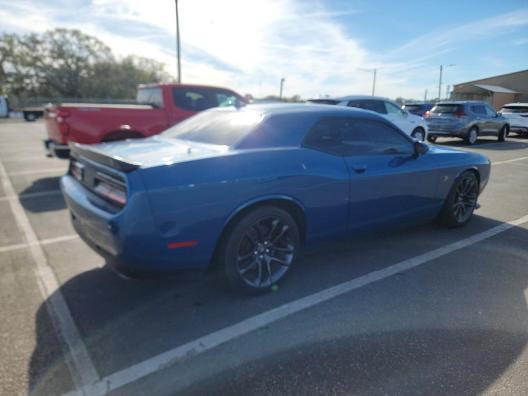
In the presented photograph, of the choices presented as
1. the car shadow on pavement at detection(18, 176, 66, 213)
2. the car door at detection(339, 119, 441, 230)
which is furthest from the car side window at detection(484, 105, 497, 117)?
the car shadow on pavement at detection(18, 176, 66, 213)

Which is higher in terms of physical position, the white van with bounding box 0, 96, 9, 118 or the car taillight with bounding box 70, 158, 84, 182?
the white van with bounding box 0, 96, 9, 118

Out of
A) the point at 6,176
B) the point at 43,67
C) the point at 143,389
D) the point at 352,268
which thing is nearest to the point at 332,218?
the point at 352,268

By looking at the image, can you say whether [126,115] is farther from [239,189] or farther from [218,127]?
[239,189]

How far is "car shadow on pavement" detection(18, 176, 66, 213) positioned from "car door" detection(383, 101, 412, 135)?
9.03 meters

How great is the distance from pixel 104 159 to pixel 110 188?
0.22 m

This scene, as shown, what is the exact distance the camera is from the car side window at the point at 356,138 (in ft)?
10.4

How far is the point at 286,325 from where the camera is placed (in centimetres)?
252

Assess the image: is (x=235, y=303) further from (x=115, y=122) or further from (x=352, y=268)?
(x=115, y=122)

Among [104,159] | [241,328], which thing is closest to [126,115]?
[104,159]

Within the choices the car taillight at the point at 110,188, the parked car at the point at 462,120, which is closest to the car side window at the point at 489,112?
the parked car at the point at 462,120

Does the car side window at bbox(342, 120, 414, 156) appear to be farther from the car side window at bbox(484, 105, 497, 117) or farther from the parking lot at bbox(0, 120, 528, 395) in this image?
the car side window at bbox(484, 105, 497, 117)

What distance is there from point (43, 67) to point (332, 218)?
2362 inches

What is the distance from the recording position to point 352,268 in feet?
11.1

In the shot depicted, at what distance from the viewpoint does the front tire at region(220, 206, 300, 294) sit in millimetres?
2660
